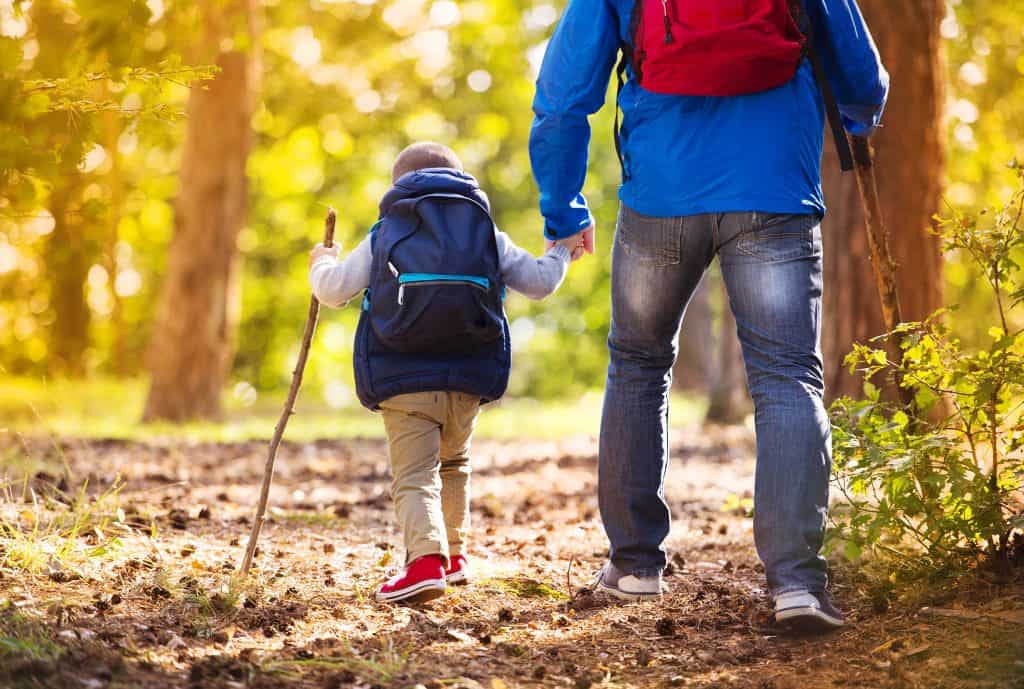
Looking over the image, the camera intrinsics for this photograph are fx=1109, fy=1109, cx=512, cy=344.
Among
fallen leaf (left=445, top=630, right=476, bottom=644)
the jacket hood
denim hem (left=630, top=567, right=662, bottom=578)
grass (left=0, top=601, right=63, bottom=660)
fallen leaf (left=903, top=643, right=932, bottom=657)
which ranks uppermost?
the jacket hood

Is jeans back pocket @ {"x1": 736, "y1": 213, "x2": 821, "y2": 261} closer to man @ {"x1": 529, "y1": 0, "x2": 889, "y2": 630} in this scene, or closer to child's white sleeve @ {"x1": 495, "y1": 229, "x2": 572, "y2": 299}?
man @ {"x1": 529, "y1": 0, "x2": 889, "y2": 630}

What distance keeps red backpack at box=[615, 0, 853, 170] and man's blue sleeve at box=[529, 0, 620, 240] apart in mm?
182

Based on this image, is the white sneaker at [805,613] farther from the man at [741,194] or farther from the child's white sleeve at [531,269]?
the child's white sleeve at [531,269]

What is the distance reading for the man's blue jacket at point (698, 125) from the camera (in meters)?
3.21

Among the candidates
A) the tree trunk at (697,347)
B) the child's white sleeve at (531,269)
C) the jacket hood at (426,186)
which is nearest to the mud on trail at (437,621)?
the child's white sleeve at (531,269)

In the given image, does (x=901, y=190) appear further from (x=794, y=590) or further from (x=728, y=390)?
(x=728, y=390)

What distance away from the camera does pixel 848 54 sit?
3332mm

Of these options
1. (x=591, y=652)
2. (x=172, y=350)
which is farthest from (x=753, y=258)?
(x=172, y=350)

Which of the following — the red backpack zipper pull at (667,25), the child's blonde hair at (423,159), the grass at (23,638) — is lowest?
the grass at (23,638)

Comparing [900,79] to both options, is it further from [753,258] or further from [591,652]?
[591,652]

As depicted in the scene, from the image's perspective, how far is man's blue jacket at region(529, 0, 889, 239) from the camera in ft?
10.5

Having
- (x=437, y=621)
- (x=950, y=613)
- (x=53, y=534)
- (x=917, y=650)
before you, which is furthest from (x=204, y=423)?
(x=917, y=650)

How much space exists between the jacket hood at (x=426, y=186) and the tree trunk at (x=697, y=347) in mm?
16494

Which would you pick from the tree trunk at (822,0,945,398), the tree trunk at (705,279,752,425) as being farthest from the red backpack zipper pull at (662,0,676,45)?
the tree trunk at (705,279,752,425)
